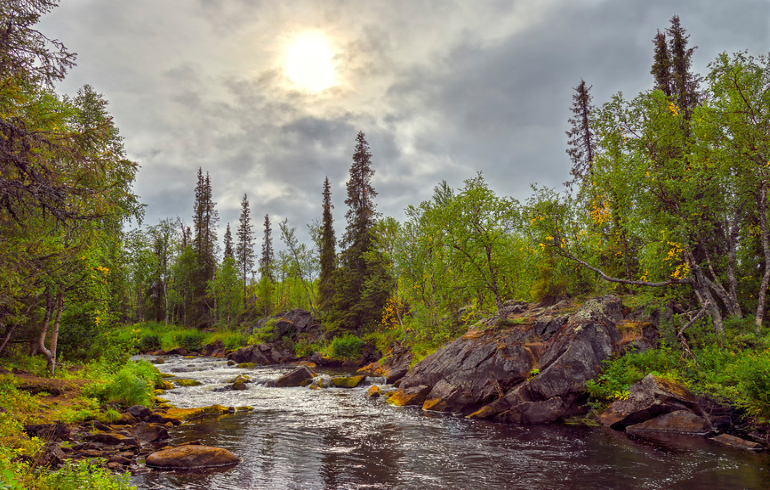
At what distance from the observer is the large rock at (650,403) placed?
42.7 feet

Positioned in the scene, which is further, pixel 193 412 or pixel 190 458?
pixel 193 412

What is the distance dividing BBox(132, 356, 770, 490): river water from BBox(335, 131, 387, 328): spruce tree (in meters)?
23.9

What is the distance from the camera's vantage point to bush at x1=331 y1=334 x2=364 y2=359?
3916 cm

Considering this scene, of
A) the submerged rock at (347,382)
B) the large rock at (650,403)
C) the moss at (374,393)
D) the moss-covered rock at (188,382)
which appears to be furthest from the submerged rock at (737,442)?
the moss-covered rock at (188,382)

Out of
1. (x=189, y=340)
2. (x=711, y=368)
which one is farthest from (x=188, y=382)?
(x=189, y=340)

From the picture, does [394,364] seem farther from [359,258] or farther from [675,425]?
[675,425]

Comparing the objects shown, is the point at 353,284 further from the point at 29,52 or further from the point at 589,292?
the point at 29,52

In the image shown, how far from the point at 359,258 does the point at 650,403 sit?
107 ft

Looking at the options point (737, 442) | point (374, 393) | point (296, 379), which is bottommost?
point (374, 393)

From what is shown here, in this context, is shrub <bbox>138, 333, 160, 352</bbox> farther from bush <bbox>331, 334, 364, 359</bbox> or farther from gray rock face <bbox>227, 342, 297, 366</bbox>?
bush <bbox>331, 334, 364, 359</bbox>

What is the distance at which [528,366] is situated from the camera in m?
16.8

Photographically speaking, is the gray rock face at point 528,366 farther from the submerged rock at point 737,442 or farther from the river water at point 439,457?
the submerged rock at point 737,442

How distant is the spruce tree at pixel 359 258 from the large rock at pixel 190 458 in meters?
27.8

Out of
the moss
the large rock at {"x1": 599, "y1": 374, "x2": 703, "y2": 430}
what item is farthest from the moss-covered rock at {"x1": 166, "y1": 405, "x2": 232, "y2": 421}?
the large rock at {"x1": 599, "y1": 374, "x2": 703, "y2": 430}
